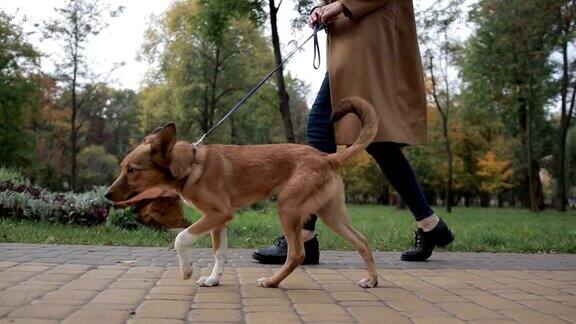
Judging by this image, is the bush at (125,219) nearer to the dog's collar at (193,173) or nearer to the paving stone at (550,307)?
the dog's collar at (193,173)

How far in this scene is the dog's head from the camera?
4.68 metres

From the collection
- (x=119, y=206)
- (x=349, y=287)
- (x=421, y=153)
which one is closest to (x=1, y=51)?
(x=421, y=153)

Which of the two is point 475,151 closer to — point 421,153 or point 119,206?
point 421,153

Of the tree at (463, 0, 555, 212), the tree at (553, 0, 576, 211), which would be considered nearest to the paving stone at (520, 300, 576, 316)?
the tree at (553, 0, 576, 211)

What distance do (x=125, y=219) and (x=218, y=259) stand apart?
533 centimetres

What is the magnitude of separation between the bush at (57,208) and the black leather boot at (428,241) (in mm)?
5969

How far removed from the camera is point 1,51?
3769 centimetres

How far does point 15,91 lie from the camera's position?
37.8 metres

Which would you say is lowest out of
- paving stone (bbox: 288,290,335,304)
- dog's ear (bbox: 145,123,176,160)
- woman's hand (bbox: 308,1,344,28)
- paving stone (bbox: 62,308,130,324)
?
paving stone (bbox: 288,290,335,304)

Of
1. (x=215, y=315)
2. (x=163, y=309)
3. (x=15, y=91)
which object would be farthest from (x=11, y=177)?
(x=15, y=91)

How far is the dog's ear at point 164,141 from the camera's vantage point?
4.63 meters

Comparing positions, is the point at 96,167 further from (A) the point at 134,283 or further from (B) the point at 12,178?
(A) the point at 134,283

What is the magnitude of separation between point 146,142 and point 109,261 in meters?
1.56

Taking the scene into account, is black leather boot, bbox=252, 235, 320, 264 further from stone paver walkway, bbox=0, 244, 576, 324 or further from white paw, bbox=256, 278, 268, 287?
white paw, bbox=256, 278, 268, 287
